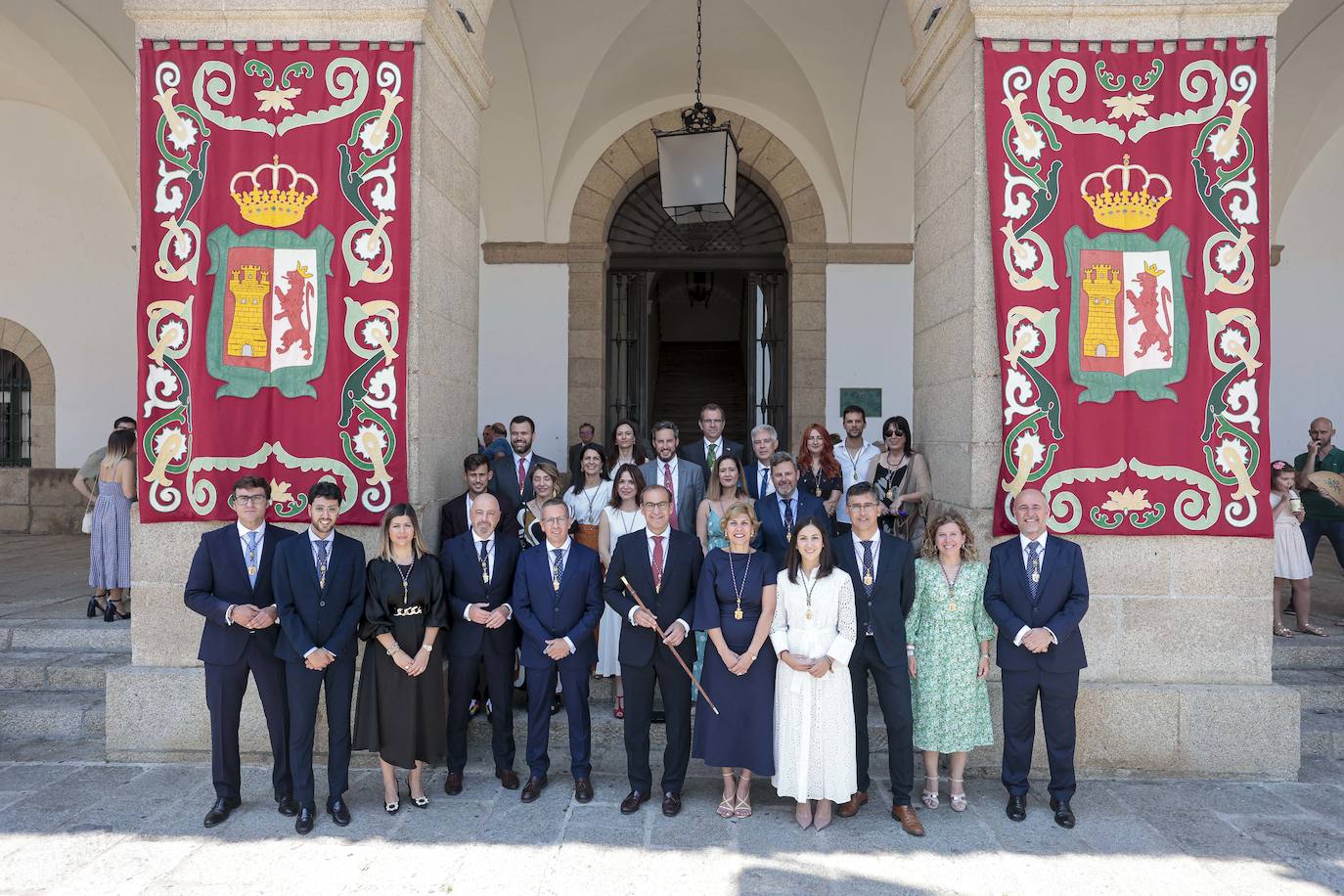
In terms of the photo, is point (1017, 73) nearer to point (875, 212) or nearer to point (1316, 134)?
point (875, 212)

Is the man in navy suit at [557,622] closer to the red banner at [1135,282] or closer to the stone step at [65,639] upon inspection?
the red banner at [1135,282]

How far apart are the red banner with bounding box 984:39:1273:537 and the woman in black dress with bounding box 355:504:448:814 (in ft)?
9.17

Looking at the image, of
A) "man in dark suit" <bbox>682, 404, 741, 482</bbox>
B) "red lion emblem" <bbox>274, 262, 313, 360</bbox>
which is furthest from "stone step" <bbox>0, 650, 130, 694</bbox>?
"man in dark suit" <bbox>682, 404, 741, 482</bbox>

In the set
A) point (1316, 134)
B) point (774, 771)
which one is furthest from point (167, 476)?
point (1316, 134)

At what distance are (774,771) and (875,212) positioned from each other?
6.83 meters

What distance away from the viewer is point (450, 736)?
4.19 metres

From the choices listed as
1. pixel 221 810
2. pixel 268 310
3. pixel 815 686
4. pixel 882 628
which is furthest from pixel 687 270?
pixel 221 810

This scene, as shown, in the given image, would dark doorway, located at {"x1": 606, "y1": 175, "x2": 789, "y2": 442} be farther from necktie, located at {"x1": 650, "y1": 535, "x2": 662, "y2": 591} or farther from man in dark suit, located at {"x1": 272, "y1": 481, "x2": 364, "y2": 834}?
man in dark suit, located at {"x1": 272, "y1": 481, "x2": 364, "y2": 834}

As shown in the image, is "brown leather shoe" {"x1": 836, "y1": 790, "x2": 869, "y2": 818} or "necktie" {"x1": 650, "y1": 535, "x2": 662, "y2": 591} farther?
"necktie" {"x1": 650, "y1": 535, "x2": 662, "y2": 591}

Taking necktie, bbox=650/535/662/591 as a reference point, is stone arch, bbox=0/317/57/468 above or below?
above

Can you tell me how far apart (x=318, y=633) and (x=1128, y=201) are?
14.0 feet

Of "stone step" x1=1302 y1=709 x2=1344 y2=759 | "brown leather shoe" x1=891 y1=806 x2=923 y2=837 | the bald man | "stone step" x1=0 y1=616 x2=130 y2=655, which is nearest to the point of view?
"brown leather shoe" x1=891 y1=806 x2=923 y2=837

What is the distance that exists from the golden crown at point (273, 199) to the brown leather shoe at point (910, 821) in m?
3.94

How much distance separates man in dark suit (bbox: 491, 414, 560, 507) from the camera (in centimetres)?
521
